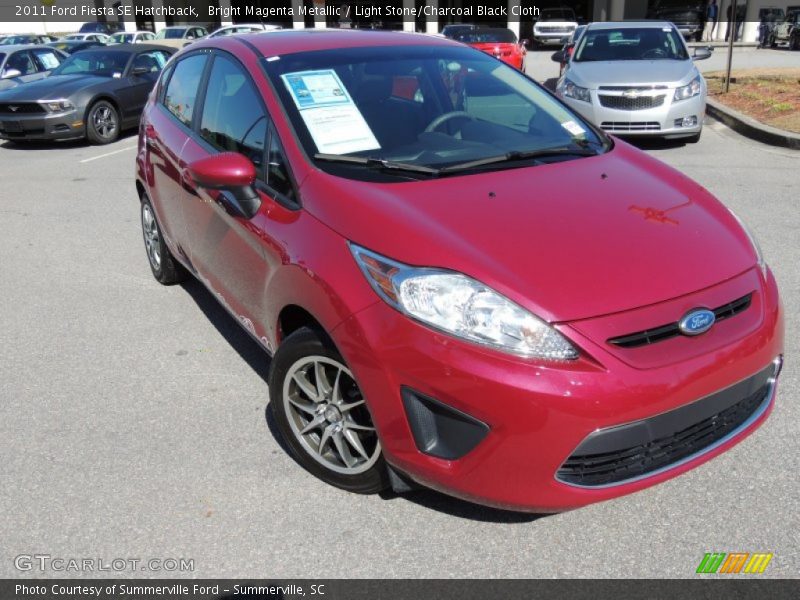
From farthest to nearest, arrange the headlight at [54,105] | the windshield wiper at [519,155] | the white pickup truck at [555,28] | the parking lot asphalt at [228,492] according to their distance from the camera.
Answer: the white pickup truck at [555,28] < the headlight at [54,105] < the windshield wiper at [519,155] < the parking lot asphalt at [228,492]

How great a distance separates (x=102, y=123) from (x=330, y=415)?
10491mm

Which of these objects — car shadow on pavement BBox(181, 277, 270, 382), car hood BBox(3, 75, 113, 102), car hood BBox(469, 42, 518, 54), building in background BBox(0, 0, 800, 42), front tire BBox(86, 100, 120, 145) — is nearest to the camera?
car shadow on pavement BBox(181, 277, 270, 382)

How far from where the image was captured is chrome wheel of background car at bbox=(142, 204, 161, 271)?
5066 millimetres

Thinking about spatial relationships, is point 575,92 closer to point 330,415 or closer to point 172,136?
point 172,136

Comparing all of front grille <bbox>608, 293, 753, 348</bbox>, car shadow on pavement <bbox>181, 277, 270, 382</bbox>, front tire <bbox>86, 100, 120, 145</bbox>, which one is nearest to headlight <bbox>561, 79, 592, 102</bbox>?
car shadow on pavement <bbox>181, 277, 270, 382</bbox>

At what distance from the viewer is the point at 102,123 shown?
11656mm

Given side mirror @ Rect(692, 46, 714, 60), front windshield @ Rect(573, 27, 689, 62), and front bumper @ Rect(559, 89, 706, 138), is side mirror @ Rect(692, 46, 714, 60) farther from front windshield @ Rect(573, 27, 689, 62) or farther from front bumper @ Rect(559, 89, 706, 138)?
front bumper @ Rect(559, 89, 706, 138)

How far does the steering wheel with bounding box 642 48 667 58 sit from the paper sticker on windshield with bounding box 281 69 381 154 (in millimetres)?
8302

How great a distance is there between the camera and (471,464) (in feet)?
7.53

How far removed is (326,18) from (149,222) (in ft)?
137

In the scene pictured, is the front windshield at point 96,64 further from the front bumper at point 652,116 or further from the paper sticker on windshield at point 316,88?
the paper sticker on windshield at point 316,88

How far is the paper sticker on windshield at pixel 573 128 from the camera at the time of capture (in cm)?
358

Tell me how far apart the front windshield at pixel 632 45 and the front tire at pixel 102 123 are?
7418mm

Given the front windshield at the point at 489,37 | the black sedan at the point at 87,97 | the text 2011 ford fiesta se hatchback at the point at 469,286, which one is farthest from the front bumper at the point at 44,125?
the front windshield at the point at 489,37
